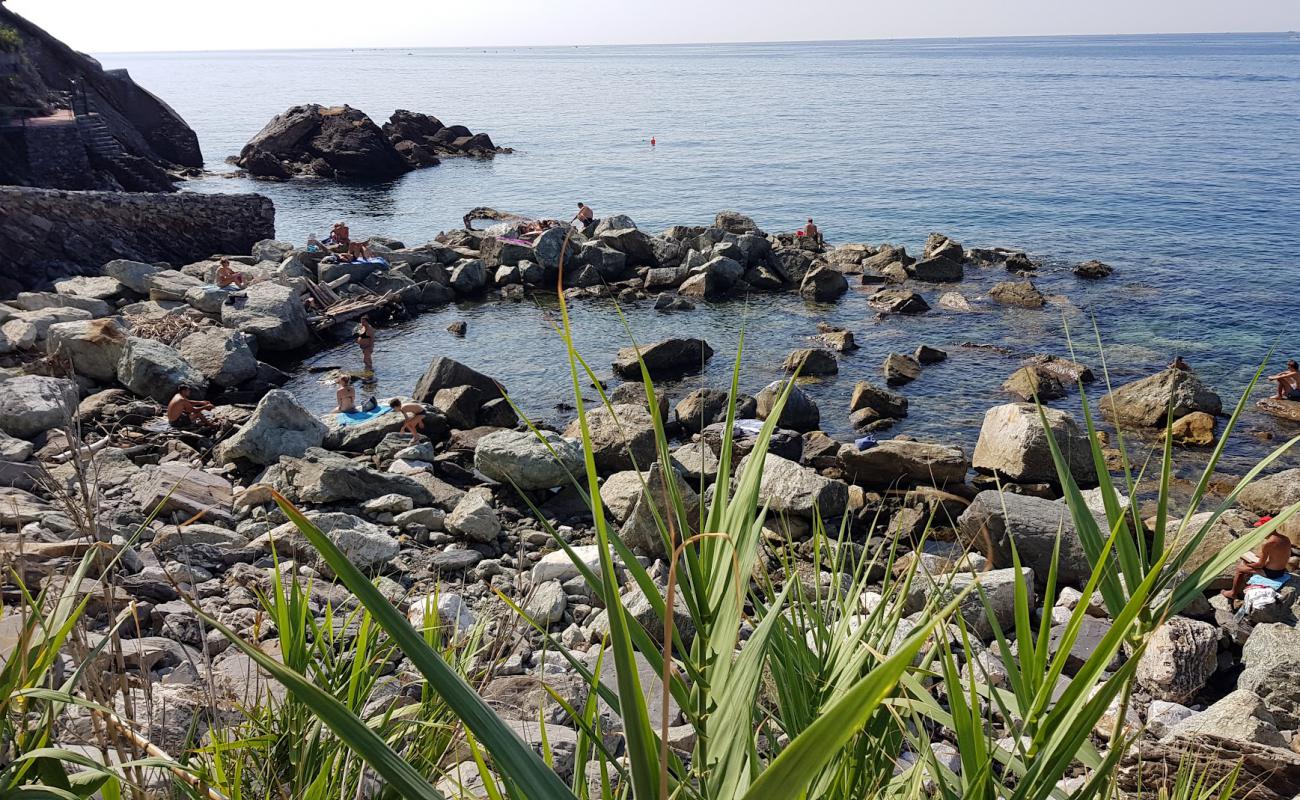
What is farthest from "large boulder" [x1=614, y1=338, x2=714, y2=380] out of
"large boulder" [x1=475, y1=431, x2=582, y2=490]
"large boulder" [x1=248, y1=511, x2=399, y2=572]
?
"large boulder" [x1=248, y1=511, x2=399, y2=572]

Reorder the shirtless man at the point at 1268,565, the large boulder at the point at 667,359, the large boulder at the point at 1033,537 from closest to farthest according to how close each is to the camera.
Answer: the shirtless man at the point at 1268,565
the large boulder at the point at 1033,537
the large boulder at the point at 667,359

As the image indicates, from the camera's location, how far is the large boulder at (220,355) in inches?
561

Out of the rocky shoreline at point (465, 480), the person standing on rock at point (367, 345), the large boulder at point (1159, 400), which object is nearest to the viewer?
the rocky shoreline at point (465, 480)

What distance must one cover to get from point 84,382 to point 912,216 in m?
25.0

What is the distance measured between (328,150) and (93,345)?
32.4 metres

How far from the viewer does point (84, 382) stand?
1315 centimetres

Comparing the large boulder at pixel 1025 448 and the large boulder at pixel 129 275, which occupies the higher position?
the large boulder at pixel 129 275

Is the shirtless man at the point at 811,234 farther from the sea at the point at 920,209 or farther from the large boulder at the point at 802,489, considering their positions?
the large boulder at the point at 802,489

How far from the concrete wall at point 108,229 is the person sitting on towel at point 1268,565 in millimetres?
19444

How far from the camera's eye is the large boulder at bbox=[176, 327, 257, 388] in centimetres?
1425

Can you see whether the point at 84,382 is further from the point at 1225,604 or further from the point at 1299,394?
the point at 1299,394

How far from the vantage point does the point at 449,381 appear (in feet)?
46.3

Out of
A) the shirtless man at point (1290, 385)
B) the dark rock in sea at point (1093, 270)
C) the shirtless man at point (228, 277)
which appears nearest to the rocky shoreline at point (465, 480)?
the shirtless man at point (228, 277)

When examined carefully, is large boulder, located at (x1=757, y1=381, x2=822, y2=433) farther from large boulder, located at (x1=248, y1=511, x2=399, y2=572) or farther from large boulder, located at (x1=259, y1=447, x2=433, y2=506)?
large boulder, located at (x1=248, y1=511, x2=399, y2=572)
